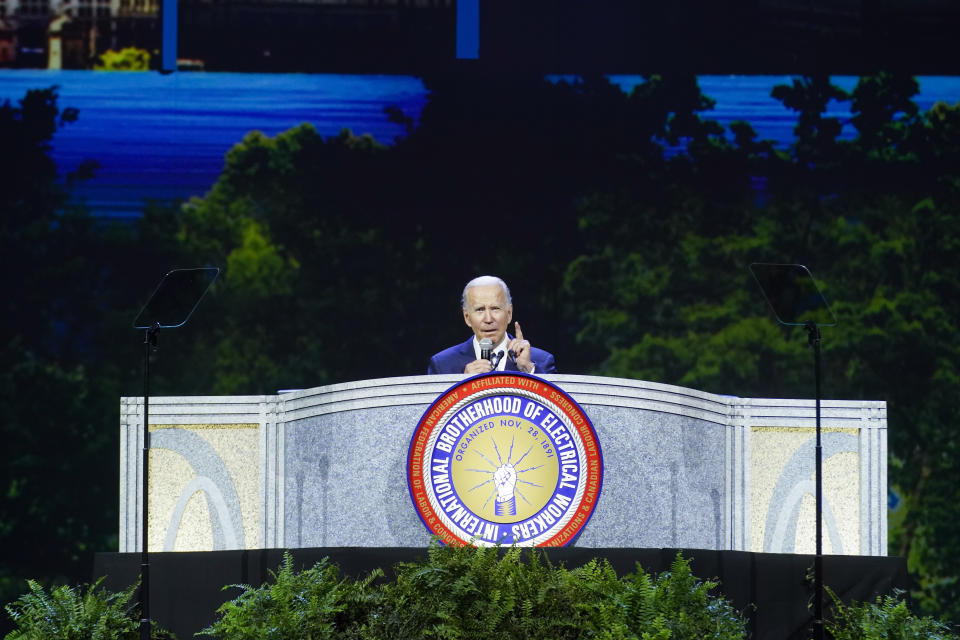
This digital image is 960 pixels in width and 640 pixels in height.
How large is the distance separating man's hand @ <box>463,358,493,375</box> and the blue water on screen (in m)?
11.9

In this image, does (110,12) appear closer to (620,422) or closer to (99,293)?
(99,293)

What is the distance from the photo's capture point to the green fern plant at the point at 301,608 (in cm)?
865

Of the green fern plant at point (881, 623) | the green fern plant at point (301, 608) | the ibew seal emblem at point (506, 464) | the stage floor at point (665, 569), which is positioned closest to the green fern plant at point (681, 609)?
the stage floor at point (665, 569)

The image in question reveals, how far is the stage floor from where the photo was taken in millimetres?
9320

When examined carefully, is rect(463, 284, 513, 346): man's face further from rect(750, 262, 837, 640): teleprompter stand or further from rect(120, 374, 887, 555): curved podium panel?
rect(750, 262, 837, 640): teleprompter stand

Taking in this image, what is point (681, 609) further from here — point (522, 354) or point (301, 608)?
point (301, 608)

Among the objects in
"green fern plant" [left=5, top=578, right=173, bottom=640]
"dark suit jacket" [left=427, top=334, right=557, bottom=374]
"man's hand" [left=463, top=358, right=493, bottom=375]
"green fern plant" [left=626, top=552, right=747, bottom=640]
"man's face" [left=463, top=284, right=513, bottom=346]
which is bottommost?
"green fern plant" [left=5, top=578, right=173, bottom=640]

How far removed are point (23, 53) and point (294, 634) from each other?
16.2 m

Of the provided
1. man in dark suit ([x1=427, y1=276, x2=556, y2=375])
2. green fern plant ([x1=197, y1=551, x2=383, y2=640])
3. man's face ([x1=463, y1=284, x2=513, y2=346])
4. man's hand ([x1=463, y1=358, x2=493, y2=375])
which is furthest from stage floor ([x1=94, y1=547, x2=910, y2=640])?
man's face ([x1=463, y1=284, x2=513, y2=346])

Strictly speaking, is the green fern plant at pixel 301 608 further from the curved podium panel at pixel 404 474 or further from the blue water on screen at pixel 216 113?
the blue water on screen at pixel 216 113

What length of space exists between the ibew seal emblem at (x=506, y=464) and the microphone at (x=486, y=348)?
77 centimetres

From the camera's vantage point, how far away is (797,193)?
73.5 ft

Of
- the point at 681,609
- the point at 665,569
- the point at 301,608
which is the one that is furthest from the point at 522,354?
the point at 301,608

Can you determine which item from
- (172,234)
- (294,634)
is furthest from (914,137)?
(294,634)
